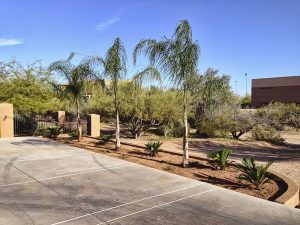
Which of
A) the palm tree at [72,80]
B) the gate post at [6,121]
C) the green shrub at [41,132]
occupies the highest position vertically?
the palm tree at [72,80]

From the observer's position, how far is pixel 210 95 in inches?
434

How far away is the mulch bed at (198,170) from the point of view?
328 inches

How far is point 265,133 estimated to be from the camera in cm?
2492

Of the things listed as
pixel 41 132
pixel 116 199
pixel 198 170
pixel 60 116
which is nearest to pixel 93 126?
pixel 41 132

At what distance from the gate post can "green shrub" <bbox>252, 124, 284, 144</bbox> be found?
58.4ft

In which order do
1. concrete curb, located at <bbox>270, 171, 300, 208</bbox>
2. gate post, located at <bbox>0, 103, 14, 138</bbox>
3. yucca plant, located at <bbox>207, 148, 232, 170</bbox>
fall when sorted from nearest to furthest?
concrete curb, located at <bbox>270, 171, 300, 208</bbox>, yucca plant, located at <bbox>207, 148, 232, 170</bbox>, gate post, located at <bbox>0, 103, 14, 138</bbox>

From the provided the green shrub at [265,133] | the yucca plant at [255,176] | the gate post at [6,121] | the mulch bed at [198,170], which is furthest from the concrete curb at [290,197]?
the green shrub at [265,133]

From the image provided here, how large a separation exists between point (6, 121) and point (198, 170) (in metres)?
12.9

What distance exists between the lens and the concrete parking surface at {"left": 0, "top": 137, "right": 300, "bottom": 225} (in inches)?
242

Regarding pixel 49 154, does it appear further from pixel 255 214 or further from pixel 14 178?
pixel 255 214

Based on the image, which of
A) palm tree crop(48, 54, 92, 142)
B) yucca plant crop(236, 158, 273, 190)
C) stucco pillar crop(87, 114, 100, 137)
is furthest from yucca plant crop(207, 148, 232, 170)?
stucco pillar crop(87, 114, 100, 137)

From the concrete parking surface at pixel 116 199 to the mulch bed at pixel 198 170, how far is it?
496 millimetres

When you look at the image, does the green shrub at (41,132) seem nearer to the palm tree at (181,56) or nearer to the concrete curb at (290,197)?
the palm tree at (181,56)

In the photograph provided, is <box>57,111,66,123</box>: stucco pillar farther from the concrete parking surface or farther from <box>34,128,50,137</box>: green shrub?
the concrete parking surface
